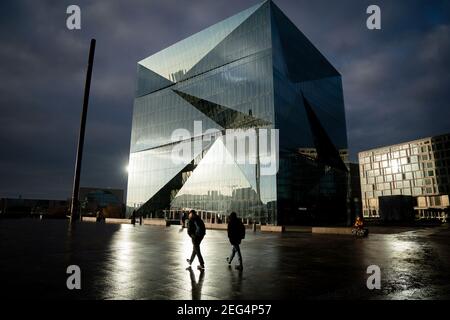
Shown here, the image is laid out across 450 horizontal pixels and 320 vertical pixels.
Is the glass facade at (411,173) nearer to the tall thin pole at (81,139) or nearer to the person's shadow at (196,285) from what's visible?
the tall thin pole at (81,139)

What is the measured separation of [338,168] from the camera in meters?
Answer: 56.5

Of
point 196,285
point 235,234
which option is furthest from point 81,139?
point 196,285

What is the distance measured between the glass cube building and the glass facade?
5290 cm

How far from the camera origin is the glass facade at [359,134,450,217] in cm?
9231

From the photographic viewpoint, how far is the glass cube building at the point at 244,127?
1654 inches

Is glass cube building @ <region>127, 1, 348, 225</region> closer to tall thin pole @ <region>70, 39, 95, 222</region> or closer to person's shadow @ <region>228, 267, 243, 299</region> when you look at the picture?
tall thin pole @ <region>70, 39, 95, 222</region>

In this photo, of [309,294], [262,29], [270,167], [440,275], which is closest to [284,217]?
[270,167]

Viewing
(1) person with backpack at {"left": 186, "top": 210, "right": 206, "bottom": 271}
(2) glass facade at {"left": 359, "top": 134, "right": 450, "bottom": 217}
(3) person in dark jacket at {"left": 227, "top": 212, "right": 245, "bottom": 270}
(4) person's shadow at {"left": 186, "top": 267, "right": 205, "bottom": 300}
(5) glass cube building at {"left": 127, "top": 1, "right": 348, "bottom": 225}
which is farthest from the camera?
(2) glass facade at {"left": 359, "top": 134, "right": 450, "bottom": 217}

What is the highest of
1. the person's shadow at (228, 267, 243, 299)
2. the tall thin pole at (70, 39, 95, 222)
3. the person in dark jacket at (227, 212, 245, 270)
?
the tall thin pole at (70, 39, 95, 222)

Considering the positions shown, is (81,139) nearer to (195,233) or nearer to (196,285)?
(195,233)

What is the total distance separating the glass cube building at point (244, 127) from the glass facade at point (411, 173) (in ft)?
174

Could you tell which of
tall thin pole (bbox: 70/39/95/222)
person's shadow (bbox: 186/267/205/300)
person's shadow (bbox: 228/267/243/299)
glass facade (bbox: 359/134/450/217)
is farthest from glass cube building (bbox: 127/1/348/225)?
glass facade (bbox: 359/134/450/217)

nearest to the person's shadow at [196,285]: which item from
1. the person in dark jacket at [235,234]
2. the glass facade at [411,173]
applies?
the person in dark jacket at [235,234]

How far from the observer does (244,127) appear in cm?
4481
